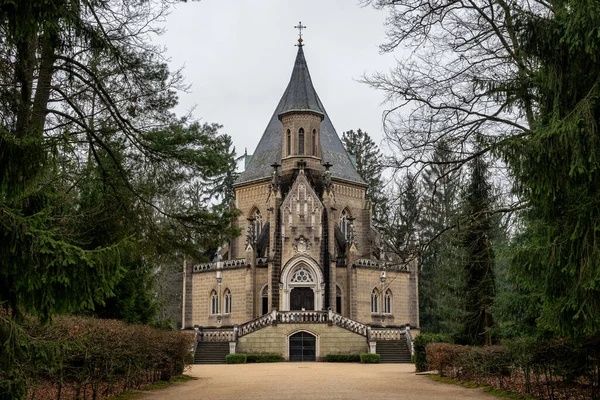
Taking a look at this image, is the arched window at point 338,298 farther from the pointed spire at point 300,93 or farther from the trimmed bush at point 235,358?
the pointed spire at point 300,93

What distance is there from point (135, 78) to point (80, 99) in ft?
5.01

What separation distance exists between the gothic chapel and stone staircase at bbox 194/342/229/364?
6 cm

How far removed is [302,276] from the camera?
3669 cm

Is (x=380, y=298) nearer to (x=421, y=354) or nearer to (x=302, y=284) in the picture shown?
(x=302, y=284)

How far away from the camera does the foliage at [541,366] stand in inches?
446

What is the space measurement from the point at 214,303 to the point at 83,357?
2883 centimetres

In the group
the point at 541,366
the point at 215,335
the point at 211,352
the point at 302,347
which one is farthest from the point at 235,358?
the point at 541,366

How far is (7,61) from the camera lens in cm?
939

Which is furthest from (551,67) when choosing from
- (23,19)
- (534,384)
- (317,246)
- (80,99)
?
(317,246)

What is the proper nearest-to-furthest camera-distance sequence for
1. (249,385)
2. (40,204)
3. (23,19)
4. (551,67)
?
(23,19) < (40,204) < (551,67) < (249,385)

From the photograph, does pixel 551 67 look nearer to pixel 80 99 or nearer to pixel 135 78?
pixel 135 78

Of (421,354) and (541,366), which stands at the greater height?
(541,366)

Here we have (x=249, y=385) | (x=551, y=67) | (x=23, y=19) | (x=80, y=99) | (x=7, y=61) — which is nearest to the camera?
(x=23, y=19)

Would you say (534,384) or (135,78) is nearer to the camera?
(135,78)
